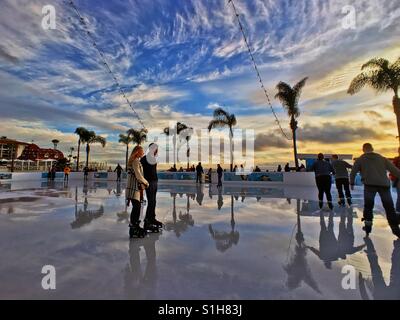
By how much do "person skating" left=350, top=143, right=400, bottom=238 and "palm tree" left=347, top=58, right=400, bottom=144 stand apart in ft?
40.0

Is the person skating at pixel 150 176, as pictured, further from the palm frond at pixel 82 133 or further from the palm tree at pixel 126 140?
the palm frond at pixel 82 133

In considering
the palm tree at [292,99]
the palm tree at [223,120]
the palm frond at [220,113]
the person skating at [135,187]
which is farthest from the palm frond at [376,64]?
the person skating at [135,187]

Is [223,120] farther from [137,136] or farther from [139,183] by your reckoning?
[139,183]

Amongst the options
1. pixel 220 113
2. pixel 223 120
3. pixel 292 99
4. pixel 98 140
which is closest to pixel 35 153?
pixel 98 140

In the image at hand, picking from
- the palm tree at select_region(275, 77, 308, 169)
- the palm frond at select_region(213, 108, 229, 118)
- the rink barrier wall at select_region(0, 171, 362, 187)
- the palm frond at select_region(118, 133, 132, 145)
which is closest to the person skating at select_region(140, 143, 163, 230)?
the rink barrier wall at select_region(0, 171, 362, 187)

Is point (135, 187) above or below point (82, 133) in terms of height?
below

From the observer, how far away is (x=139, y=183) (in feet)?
13.6

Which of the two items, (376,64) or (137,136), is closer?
(376,64)

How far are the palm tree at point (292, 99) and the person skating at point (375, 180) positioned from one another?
57.8ft

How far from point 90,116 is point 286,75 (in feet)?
76.0

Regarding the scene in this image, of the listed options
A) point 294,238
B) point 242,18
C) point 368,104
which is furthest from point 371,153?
point 368,104

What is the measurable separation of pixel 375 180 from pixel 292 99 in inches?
753

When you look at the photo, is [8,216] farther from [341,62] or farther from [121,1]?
[341,62]

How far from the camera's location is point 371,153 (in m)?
4.48
